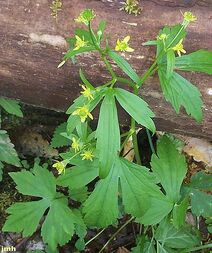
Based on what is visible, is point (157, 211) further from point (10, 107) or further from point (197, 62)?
point (10, 107)

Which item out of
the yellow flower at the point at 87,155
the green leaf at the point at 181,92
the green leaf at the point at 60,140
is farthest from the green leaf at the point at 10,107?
the green leaf at the point at 181,92

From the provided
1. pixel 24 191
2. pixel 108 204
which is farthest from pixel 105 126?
pixel 24 191

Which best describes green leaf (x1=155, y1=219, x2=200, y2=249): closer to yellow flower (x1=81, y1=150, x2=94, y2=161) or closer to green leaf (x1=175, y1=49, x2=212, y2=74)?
yellow flower (x1=81, y1=150, x2=94, y2=161)

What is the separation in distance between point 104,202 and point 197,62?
31.6 inches

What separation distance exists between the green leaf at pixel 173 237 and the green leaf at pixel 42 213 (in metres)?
0.48

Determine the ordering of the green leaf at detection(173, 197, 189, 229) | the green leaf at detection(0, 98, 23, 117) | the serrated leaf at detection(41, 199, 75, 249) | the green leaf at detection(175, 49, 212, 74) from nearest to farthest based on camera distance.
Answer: the green leaf at detection(175, 49, 212, 74) → the green leaf at detection(173, 197, 189, 229) → the serrated leaf at detection(41, 199, 75, 249) → the green leaf at detection(0, 98, 23, 117)

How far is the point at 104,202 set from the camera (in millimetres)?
1973

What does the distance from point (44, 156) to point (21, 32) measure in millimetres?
1210

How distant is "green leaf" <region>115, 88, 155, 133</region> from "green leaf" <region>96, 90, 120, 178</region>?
0.18ft

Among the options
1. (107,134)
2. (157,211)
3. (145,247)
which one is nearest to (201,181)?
(157,211)

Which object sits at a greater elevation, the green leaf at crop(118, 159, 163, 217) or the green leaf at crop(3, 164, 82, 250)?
the green leaf at crop(118, 159, 163, 217)

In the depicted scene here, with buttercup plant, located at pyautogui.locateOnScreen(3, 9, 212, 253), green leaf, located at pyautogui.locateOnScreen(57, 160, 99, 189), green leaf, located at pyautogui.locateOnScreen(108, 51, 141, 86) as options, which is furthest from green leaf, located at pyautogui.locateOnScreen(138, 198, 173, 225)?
green leaf, located at pyautogui.locateOnScreen(108, 51, 141, 86)

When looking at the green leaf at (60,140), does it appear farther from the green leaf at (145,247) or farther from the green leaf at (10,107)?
the green leaf at (145,247)

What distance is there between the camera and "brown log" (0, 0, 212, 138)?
196 cm
